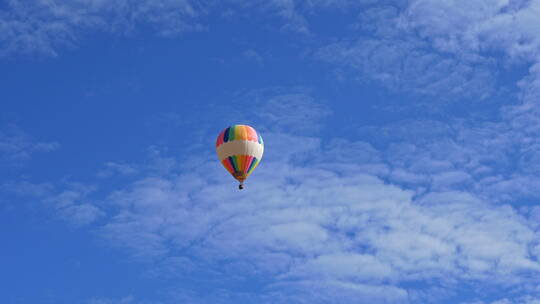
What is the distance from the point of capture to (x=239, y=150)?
7150cm

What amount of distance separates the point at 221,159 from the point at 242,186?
3.36 m

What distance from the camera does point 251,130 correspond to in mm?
72438

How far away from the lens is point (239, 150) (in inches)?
2815

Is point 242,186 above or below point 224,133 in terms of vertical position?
below

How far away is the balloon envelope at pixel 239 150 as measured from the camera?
71.4 meters

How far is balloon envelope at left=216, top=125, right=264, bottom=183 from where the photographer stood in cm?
7144

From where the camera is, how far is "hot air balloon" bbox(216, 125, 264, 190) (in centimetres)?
7144

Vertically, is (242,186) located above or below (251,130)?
below

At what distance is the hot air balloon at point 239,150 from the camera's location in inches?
2813

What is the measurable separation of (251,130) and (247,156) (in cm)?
260

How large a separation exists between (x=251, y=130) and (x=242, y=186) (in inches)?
214

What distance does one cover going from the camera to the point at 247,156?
7175 centimetres

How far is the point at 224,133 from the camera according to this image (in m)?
72.3
